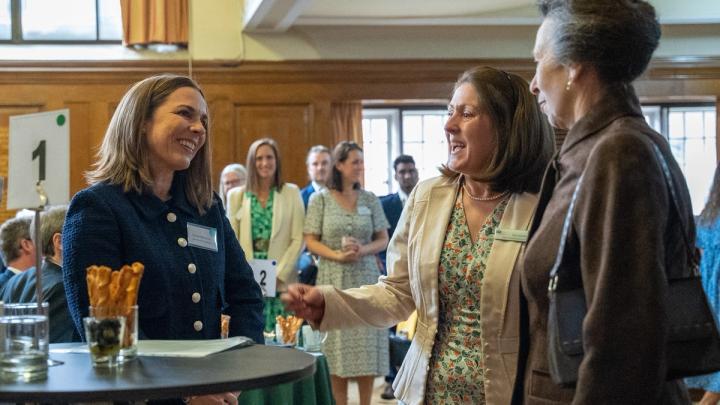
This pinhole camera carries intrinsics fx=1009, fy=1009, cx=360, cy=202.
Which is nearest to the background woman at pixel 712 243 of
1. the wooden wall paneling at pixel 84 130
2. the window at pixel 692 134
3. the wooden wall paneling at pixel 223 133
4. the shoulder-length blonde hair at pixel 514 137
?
the shoulder-length blonde hair at pixel 514 137

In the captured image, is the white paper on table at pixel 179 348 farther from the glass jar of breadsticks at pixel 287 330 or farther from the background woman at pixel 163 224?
the glass jar of breadsticks at pixel 287 330

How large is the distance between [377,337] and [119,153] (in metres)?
4.07

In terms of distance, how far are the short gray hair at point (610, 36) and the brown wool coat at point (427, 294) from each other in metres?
0.67

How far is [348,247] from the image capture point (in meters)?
6.43

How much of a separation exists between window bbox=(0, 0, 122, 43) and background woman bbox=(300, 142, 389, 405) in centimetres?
404

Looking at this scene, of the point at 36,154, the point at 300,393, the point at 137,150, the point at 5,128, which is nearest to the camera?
the point at 137,150

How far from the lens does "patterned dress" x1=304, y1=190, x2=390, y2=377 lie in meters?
6.34

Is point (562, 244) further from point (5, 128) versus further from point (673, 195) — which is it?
point (5, 128)

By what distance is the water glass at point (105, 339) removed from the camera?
1.89m

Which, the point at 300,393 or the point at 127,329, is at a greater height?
the point at 127,329

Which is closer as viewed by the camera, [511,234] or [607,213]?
[607,213]

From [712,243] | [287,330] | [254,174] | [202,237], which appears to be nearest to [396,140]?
[254,174]

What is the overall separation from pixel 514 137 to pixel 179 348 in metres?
0.99

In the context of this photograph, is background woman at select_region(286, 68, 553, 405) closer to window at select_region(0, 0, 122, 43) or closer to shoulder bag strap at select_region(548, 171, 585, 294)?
shoulder bag strap at select_region(548, 171, 585, 294)
